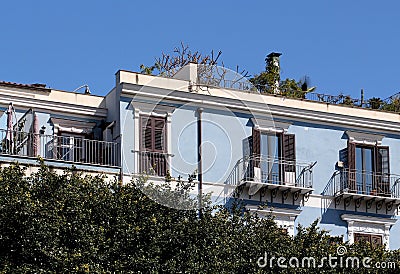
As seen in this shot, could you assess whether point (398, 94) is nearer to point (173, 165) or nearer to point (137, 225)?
point (173, 165)

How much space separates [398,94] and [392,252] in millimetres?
10866

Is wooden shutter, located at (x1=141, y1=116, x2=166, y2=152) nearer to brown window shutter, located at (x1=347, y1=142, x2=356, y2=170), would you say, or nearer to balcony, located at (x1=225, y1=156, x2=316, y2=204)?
balcony, located at (x1=225, y1=156, x2=316, y2=204)

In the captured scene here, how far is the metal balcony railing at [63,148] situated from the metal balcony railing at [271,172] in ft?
12.1

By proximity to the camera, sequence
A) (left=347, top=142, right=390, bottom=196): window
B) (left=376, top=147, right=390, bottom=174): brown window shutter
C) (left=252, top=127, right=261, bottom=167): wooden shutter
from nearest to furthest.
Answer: (left=252, top=127, right=261, bottom=167): wooden shutter < (left=347, top=142, right=390, bottom=196): window < (left=376, top=147, right=390, bottom=174): brown window shutter

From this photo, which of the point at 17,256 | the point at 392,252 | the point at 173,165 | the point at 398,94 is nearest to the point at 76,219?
the point at 17,256

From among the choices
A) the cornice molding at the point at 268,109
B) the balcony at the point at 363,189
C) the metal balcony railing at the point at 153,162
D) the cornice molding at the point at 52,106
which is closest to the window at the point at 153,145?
the metal balcony railing at the point at 153,162

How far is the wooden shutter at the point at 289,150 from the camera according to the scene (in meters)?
31.9

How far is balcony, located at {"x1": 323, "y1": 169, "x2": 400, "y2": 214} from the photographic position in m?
32.3

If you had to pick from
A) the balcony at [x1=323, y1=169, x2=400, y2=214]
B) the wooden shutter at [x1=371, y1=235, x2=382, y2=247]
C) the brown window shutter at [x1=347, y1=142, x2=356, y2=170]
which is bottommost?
the wooden shutter at [x1=371, y1=235, x2=382, y2=247]

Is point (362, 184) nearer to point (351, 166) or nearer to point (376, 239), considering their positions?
point (351, 166)

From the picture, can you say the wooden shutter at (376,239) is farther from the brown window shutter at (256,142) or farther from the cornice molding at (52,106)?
the cornice molding at (52,106)

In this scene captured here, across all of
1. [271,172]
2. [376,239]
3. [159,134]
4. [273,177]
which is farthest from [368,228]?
[159,134]

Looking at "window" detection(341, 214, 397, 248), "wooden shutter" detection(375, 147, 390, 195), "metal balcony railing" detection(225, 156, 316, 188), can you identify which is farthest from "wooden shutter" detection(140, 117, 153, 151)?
"wooden shutter" detection(375, 147, 390, 195)

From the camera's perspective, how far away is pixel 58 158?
2936 centimetres
